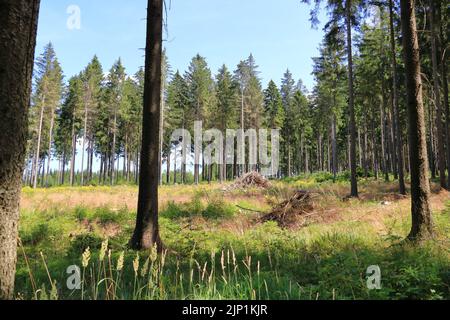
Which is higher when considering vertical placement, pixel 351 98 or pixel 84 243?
pixel 351 98

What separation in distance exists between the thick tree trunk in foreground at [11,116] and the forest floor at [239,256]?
0.98 ft

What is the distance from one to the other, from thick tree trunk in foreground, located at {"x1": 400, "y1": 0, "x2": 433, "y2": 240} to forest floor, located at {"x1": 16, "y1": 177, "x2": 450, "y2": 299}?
1.35 ft

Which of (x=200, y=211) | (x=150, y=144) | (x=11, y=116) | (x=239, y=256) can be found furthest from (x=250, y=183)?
(x=11, y=116)

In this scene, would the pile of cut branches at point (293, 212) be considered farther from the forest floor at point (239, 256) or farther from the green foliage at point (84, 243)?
the green foliage at point (84, 243)

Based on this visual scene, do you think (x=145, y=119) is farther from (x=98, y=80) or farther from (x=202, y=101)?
(x=98, y=80)

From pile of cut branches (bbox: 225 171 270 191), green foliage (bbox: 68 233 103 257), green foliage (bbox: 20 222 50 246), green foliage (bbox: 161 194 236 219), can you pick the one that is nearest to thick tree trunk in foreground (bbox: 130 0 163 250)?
green foliage (bbox: 68 233 103 257)

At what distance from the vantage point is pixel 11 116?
2541mm

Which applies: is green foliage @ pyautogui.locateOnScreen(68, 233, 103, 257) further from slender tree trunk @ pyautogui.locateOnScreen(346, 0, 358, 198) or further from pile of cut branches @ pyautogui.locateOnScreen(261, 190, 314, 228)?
slender tree trunk @ pyautogui.locateOnScreen(346, 0, 358, 198)

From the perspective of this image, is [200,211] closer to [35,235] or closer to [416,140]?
[35,235]

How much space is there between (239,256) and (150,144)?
3222 millimetres

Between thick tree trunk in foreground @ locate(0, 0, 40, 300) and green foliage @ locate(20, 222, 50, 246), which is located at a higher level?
thick tree trunk in foreground @ locate(0, 0, 40, 300)

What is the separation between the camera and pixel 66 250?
7484 millimetres

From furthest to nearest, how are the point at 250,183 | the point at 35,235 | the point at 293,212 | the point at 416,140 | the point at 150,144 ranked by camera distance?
the point at 250,183 < the point at 293,212 < the point at 35,235 < the point at 150,144 < the point at 416,140

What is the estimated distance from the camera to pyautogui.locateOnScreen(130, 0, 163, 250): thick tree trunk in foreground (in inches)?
293
